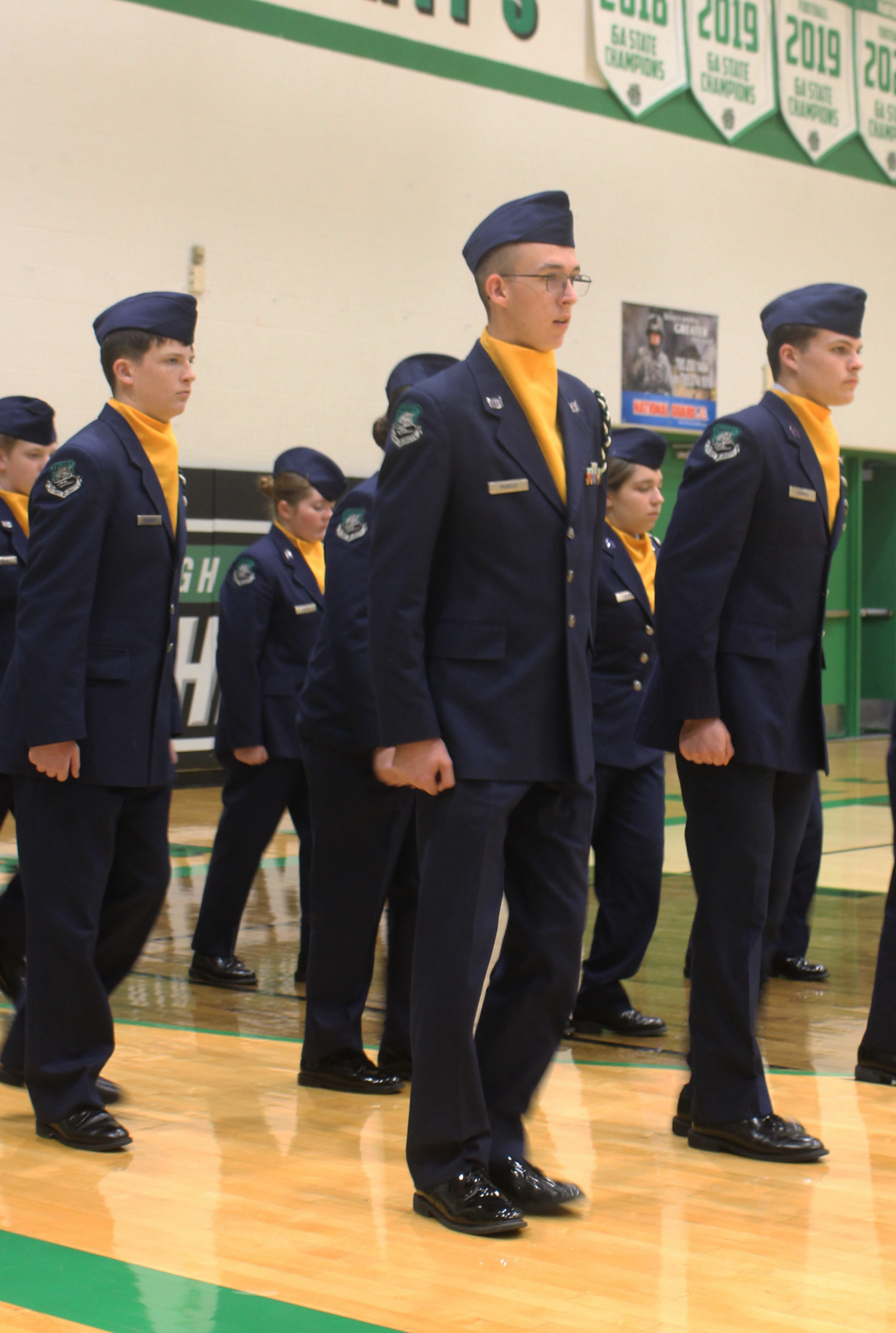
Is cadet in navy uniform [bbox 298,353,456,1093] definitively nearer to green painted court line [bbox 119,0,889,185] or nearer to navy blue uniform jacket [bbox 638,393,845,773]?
navy blue uniform jacket [bbox 638,393,845,773]

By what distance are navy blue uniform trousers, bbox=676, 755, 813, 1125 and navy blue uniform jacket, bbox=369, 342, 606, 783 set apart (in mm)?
498

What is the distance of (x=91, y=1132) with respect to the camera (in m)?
3.44

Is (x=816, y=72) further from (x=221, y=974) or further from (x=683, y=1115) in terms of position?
(x=683, y=1115)

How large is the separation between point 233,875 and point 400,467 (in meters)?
2.75

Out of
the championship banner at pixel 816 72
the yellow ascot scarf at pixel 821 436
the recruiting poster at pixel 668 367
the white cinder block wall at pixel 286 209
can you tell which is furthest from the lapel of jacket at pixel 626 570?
the championship banner at pixel 816 72

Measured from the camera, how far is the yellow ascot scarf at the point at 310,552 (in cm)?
567

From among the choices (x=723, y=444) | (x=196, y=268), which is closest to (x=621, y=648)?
(x=723, y=444)

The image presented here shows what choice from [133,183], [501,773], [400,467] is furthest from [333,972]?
[133,183]

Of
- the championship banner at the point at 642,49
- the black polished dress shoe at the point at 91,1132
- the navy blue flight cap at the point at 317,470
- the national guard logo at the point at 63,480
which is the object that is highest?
the championship banner at the point at 642,49

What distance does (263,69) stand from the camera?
1091cm

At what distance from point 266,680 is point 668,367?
8.64m

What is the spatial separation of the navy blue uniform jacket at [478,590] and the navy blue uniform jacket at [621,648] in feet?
5.65

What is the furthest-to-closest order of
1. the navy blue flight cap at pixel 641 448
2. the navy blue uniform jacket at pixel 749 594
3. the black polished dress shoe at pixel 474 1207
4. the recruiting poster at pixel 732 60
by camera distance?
the recruiting poster at pixel 732 60 < the navy blue flight cap at pixel 641 448 < the navy blue uniform jacket at pixel 749 594 < the black polished dress shoe at pixel 474 1207

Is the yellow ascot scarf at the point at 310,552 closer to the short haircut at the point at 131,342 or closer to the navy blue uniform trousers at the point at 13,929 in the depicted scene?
the navy blue uniform trousers at the point at 13,929
